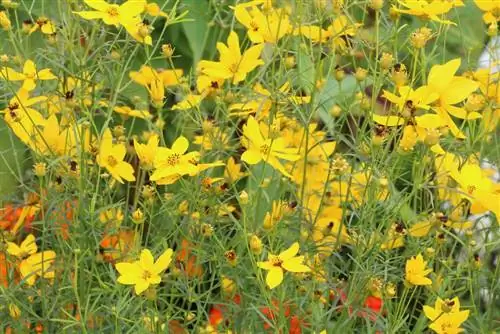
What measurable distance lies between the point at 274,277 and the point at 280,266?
25 millimetres

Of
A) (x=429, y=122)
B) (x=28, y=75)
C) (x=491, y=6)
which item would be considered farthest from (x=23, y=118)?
(x=491, y=6)

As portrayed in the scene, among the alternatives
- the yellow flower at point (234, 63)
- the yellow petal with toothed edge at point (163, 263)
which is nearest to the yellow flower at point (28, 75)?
the yellow flower at point (234, 63)

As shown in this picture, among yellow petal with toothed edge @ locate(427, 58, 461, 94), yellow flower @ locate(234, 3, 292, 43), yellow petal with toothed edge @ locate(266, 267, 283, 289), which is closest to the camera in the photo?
yellow petal with toothed edge @ locate(266, 267, 283, 289)

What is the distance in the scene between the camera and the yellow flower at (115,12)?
1287 mm

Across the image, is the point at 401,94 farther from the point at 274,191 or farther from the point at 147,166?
the point at 274,191

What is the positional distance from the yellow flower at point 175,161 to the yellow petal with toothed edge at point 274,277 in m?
0.16

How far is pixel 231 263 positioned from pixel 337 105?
0.36 m

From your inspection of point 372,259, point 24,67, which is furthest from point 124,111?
point 372,259

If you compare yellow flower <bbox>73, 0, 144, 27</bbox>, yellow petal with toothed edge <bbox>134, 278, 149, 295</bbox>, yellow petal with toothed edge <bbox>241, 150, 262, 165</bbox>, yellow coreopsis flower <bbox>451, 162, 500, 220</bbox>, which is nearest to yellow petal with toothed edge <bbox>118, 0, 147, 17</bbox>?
yellow flower <bbox>73, 0, 144, 27</bbox>

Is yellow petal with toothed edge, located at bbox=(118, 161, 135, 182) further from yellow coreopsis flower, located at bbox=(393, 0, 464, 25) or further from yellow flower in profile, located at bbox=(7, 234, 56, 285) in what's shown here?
yellow coreopsis flower, located at bbox=(393, 0, 464, 25)

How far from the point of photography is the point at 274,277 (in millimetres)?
1193

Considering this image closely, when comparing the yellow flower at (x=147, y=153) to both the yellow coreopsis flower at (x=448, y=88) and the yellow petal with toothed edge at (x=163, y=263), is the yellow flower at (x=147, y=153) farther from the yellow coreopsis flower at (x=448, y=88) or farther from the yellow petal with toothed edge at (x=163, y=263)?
the yellow coreopsis flower at (x=448, y=88)

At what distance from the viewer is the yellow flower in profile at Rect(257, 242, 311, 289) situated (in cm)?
119

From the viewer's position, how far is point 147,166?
4.25ft
